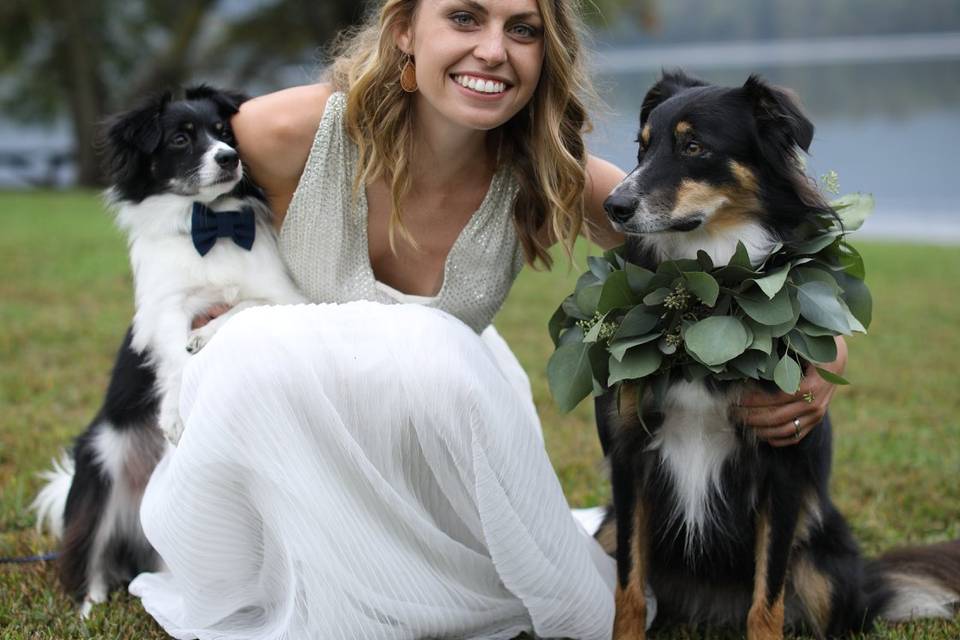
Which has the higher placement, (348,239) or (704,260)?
(704,260)

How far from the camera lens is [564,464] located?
4.09m

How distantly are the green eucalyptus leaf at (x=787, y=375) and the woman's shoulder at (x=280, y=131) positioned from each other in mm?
1407

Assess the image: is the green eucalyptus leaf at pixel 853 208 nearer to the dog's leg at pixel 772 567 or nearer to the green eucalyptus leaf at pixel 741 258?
the green eucalyptus leaf at pixel 741 258

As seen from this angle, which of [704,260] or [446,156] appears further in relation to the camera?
[446,156]

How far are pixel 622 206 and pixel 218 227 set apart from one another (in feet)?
3.77

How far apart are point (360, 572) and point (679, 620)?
912 mm

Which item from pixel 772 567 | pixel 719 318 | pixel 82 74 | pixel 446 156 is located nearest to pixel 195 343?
pixel 446 156

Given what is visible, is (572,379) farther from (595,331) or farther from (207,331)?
(207,331)

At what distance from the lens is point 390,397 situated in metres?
2.45

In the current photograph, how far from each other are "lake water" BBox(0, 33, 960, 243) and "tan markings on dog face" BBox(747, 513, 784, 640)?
43.8 ft

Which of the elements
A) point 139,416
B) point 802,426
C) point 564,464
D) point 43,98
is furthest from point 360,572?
point 43,98

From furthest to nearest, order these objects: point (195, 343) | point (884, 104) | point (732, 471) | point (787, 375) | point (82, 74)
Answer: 1. point (82, 74)
2. point (884, 104)
3. point (195, 343)
4. point (732, 471)
5. point (787, 375)

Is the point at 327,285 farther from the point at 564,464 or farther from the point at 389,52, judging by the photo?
the point at 564,464

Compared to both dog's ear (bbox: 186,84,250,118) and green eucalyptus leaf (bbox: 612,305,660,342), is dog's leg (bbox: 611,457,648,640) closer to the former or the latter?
green eucalyptus leaf (bbox: 612,305,660,342)
